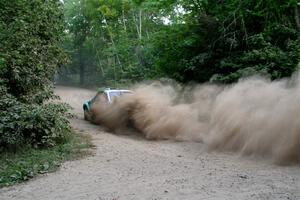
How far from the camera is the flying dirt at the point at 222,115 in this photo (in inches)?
361

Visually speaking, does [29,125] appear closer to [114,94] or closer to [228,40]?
[114,94]

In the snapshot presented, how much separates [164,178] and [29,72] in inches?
346

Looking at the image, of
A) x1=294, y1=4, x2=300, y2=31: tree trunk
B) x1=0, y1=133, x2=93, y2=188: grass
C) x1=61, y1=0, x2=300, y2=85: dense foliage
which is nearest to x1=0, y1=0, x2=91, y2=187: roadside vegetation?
x1=0, y1=133, x2=93, y2=188: grass

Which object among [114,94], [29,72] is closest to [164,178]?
[29,72]

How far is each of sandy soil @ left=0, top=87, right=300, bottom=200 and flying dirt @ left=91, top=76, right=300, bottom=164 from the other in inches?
24.6

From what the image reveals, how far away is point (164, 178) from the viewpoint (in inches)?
291

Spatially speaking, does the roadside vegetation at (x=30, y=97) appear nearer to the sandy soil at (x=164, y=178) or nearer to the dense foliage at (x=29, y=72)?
the dense foliage at (x=29, y=72)

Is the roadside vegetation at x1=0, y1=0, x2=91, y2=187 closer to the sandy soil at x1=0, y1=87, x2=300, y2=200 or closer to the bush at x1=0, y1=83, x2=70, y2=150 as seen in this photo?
the bush at x1=0, y1=83, x2=70, y2=150

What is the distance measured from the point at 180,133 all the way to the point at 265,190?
6.77m

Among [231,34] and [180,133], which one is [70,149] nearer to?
[180,133]

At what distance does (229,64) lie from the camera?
15.6 m

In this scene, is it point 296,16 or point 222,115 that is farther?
point 296,16

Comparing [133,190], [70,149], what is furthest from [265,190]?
[70,149]

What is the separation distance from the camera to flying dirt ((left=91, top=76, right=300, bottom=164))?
9164 millimetres
